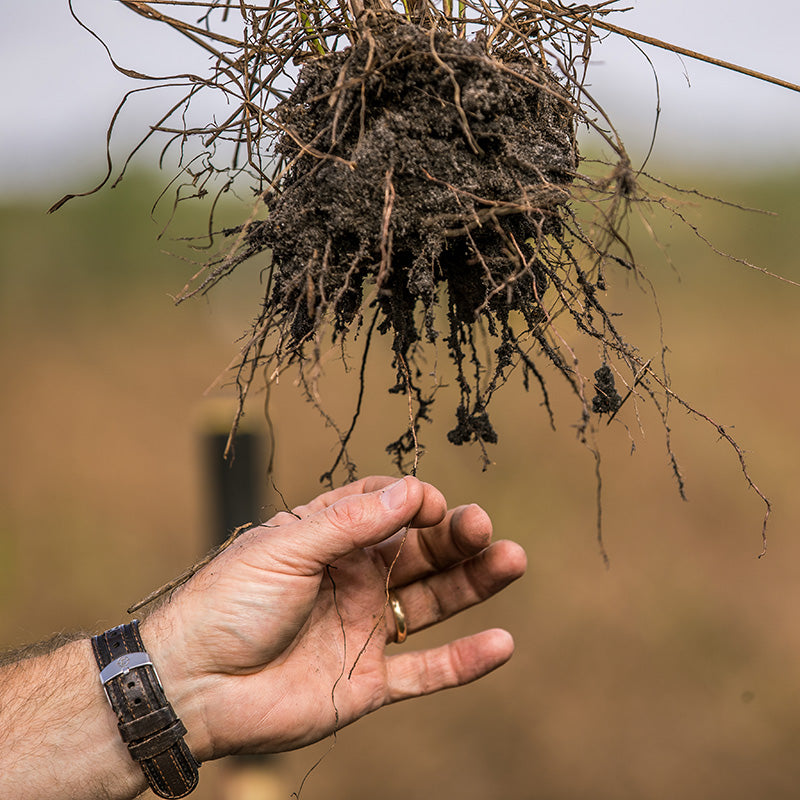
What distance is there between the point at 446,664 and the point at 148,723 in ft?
1.72

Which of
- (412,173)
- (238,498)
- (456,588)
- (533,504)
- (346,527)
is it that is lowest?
(533,504)

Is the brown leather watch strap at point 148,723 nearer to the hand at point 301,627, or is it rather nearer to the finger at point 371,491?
the hand at point 301,627

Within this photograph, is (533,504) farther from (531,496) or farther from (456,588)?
(456,588)

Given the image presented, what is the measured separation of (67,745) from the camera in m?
0.89

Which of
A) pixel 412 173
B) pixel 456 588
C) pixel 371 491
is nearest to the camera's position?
pixel 412 173

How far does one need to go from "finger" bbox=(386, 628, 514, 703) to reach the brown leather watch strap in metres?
0.38

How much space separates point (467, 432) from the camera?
97 centimetres

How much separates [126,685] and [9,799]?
0.21 meters

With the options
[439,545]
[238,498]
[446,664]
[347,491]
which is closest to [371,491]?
[347,491]

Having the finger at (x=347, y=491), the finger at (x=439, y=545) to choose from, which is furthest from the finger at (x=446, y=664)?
the finger at (x=347, y=491)

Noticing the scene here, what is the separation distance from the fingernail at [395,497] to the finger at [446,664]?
0.40m

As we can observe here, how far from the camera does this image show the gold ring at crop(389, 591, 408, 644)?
1.19 metres

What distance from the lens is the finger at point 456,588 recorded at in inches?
47.1

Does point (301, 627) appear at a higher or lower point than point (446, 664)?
higher
